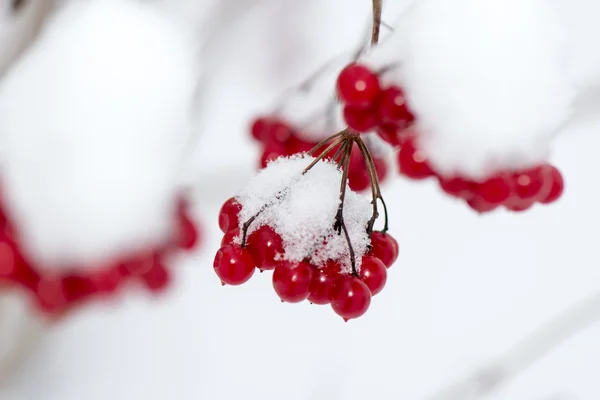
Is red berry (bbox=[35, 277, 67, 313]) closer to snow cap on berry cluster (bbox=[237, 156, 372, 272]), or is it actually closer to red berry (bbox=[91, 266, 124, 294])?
red berry (bbox=[91, 266, 124, 294])

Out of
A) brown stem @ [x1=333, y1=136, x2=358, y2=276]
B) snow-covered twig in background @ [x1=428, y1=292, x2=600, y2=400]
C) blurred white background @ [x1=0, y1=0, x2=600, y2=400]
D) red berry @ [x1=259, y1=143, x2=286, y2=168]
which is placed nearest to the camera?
brown stem @ [x1=333, y1=136, x2=358, y2=276]

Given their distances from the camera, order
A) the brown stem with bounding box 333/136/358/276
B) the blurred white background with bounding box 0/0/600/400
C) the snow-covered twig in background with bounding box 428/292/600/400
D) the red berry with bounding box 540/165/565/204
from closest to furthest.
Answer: the brown stem with bounding box 333/136/358/276, the red berry with bounding box 540/165/565/204, the blurred white background with bounding box 0/0/600/400, the snow-covered twig in background with bounding box 428/292/600/400

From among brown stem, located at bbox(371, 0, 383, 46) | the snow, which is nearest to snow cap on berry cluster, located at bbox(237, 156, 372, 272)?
brown stem, located at bbox(371, 0, 383, 46)

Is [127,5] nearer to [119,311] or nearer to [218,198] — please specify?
[218,198]

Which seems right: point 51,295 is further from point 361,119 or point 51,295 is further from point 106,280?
point 361,119

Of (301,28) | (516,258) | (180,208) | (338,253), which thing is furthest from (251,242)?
(516,258)

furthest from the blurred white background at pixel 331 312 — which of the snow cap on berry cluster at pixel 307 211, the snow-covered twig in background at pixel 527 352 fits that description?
the snow cap on berry cluster at pixel 307 211
